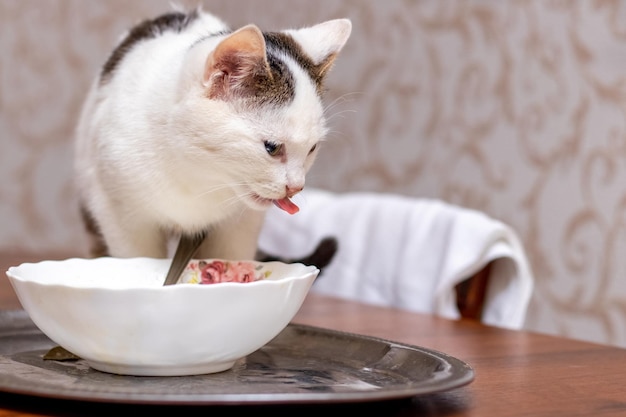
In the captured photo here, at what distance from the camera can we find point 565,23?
1.80 m

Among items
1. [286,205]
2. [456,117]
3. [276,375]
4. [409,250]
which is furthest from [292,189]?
[456,117]

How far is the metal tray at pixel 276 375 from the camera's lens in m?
0.60

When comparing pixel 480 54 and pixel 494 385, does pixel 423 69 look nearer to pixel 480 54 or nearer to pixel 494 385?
pixel 480 54

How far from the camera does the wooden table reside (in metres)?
0.65

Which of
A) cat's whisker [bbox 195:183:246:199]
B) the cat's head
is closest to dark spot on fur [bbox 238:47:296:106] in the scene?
the cat's head

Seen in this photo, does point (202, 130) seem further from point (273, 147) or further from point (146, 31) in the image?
point (146, 31)

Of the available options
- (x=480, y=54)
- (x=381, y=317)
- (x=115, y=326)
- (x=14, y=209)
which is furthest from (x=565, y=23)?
(x=14, y=209)

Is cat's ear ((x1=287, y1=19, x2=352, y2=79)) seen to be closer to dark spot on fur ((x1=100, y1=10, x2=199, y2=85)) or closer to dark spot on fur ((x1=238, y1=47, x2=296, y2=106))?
dark spot on fur ((x1=238, y1=47, x2=296, y2=106))

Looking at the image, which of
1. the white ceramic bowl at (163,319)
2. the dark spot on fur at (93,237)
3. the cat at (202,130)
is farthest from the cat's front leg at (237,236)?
the white ceramic bowl at (163,319)

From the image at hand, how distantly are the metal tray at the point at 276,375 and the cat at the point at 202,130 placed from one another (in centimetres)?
17

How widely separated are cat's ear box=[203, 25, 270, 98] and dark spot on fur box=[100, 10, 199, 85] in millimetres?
299

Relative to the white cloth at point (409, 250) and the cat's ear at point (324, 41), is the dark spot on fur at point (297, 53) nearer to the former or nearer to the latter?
the cat's ear at point (324, 41)

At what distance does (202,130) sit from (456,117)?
123 cm

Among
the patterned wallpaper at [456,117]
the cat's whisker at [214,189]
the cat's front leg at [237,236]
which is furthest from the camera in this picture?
the patterned wallpaper at [456,117]
